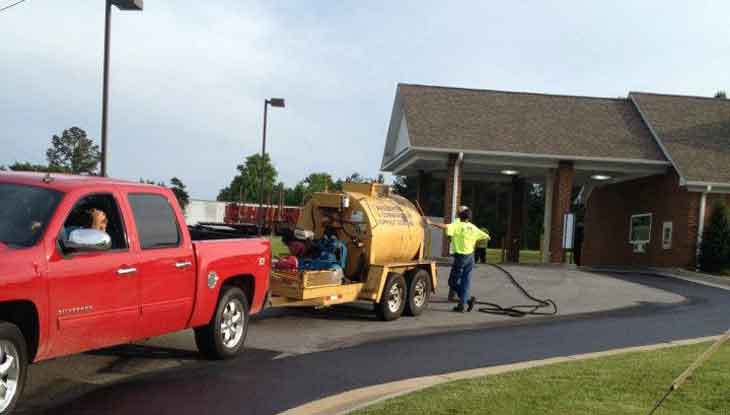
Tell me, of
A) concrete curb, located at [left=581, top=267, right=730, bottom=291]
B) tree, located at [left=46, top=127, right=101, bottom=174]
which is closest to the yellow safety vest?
concrete curb, located at [left=581, top=267, right=730, bottom=291]

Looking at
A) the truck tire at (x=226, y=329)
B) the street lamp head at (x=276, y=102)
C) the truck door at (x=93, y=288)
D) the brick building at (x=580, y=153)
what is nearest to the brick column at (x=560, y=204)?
the brick building at (x=580, y=153)

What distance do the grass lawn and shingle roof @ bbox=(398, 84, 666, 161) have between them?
18547 mm

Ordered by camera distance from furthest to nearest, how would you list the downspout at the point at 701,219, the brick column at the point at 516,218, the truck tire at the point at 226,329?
the brick column at the point at 516,218 < the downspout at the point at 701,219 < the truck tire at the point at 226,329

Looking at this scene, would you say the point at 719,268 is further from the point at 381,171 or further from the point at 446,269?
the point at 381,171

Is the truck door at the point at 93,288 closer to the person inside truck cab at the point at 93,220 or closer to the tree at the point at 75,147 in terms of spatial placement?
the person inside truck cab at the point at 93,220

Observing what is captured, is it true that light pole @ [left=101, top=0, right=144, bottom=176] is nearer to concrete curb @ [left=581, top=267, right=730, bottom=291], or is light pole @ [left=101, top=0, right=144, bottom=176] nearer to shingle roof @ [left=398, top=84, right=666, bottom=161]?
shingle roof @ [left=398, top=84, right=666, bottom=161]

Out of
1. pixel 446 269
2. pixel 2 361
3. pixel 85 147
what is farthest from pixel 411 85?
pixel 85 147

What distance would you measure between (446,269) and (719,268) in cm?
1061

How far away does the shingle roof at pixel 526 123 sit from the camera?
27000 mm

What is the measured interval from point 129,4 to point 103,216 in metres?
8.44

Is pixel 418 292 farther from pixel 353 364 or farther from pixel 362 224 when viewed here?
pixel 353 364

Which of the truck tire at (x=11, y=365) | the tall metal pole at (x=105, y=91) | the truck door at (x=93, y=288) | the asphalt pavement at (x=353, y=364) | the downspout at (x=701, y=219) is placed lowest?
the asphalt pavement at (x=353, y=364)

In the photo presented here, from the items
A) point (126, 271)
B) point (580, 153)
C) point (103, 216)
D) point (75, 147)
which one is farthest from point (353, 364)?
point (75, 147)

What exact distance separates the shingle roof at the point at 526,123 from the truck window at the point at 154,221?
19211 mm
